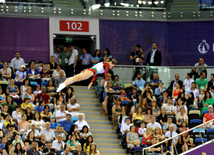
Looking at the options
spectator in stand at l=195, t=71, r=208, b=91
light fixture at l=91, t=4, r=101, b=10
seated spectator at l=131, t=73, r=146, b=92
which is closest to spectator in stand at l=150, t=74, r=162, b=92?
seated spectator at l=131, t=73, r=146, b=92

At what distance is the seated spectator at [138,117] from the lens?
17.9m

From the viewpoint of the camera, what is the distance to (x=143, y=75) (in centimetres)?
2070

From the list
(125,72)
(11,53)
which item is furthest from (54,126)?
(11,53)

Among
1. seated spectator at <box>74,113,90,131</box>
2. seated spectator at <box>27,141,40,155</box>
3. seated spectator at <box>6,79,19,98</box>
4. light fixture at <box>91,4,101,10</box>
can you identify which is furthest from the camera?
light fixture at <box>91,4,101,10</box>

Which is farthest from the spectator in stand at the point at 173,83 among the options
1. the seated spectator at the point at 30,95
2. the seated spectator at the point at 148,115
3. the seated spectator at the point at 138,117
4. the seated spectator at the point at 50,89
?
the seated spectator at the point at 30,95

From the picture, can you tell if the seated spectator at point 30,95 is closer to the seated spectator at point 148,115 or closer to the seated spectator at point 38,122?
A: the seated spectator at point 38,122

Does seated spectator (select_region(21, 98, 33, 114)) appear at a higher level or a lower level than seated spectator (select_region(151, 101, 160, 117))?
higher

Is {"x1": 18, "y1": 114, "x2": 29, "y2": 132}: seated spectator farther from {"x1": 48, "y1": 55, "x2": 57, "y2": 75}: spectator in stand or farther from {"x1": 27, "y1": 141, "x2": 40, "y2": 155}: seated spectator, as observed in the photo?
{"x1": 48, "y1": 55, "x2": 57, "y2": 75}: spectator in stand

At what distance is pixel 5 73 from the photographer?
63.0 feet

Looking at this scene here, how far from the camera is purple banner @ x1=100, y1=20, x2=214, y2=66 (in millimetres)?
24156

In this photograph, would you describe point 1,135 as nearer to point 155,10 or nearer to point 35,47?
point 35,47

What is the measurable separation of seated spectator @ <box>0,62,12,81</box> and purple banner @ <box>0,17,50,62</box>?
3.21 meters

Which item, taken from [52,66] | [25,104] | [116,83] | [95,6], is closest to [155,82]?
[116,83]

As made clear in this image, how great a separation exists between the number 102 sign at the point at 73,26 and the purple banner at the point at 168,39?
145cm
